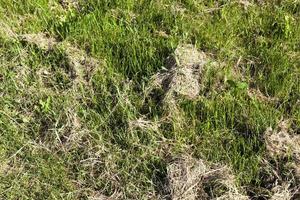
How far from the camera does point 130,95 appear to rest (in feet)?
13.4

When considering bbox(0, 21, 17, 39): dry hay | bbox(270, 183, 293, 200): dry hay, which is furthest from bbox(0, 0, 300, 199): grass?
bbox(270, 183, 293, 200): dry hay

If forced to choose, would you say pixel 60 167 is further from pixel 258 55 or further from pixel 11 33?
pixel 258 55

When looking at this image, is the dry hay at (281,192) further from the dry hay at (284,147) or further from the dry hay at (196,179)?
the dry hay at (196,179)

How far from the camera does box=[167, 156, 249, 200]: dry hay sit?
3.51 metres

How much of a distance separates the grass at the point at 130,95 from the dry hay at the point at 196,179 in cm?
9

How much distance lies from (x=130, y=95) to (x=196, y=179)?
0.88 meters

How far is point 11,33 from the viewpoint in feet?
15.1

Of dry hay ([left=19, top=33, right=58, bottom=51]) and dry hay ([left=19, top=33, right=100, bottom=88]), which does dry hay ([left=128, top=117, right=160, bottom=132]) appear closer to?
dry hay ([left=19, top=33, right=100, bottom=88])

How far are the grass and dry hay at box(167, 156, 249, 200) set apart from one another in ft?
0.29

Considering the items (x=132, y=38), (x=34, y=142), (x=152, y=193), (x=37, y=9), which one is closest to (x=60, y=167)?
(x=34, y=142)

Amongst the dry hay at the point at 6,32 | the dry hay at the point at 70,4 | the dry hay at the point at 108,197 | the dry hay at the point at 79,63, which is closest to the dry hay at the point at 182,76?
the dry hay at the point at 79,63

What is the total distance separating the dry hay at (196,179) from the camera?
3512mm

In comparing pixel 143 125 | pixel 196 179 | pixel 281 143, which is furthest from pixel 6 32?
pixel 281 143

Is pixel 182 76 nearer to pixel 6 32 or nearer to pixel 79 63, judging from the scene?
pixel 79 63
